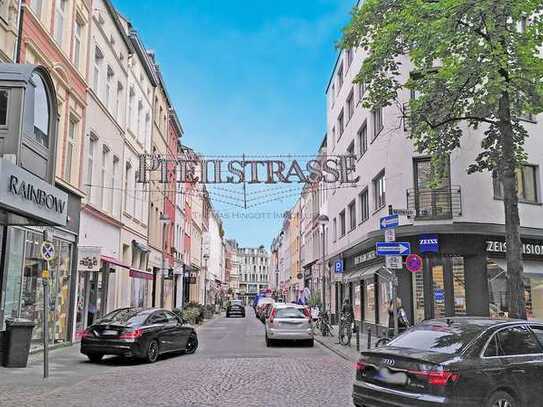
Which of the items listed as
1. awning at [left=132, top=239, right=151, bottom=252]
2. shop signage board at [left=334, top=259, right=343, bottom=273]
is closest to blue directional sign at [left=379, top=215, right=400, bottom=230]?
shop signage board at [left=334, top=259, right=343, bottom=273]

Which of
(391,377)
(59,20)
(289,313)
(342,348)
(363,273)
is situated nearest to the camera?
(391,377)

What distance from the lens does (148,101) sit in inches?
1276

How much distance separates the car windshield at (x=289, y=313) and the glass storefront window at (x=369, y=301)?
520 centimetres

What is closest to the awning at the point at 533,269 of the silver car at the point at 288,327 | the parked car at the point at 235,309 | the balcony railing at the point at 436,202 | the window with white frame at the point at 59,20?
the balcony railing at the point at 436,202

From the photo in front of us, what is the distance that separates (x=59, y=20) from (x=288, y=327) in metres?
13.1

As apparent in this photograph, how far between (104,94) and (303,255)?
37641mm

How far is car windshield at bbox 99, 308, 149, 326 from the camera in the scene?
14.8m

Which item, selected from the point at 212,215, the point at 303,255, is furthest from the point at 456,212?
the point at 212,215

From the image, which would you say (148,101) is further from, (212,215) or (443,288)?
(212,215)

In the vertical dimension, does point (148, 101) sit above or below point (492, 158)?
above

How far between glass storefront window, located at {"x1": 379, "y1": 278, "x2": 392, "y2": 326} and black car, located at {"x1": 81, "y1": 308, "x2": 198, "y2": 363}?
9.78m

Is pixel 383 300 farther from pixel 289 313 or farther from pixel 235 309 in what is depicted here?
pixel 235 309

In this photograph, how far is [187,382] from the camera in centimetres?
1148

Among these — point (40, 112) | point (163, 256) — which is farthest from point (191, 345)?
point (163, 256)
